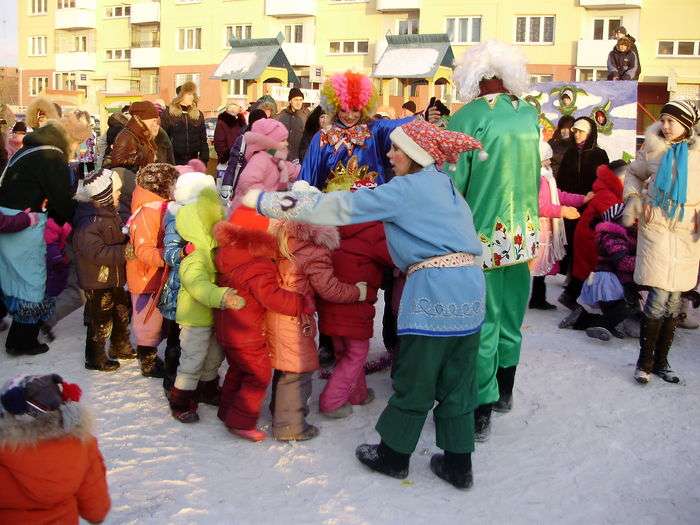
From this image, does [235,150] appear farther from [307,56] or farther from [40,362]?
[307,56]

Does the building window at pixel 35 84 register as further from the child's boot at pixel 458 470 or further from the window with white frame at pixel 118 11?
the child's boot at pixel 458 470

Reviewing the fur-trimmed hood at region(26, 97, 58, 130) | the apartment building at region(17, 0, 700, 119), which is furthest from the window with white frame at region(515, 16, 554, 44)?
the fur-trimmed hood at region(26, 97, 58, 130)

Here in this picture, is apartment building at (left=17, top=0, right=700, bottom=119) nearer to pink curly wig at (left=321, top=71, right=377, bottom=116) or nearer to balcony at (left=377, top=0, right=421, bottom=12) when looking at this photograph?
balcony at (left=377, top=0, right=421, bottom=12)

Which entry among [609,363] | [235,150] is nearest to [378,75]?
[235,150]

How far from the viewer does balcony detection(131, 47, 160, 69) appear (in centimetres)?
4350

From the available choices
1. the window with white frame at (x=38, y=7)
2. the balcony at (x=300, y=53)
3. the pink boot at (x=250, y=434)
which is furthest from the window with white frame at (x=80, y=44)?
the pink boot at (x=250, y=434)

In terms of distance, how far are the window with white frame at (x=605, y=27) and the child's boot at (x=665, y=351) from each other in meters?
29.8

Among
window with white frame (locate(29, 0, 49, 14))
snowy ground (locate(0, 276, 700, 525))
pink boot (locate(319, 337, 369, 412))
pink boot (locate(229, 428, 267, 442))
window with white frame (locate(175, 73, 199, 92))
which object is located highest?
window with white frame (locate(29, 0, 49, 14))

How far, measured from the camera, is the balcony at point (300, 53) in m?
38.6

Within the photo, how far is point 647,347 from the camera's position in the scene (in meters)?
5.43

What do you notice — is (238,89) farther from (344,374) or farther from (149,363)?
(344,374)

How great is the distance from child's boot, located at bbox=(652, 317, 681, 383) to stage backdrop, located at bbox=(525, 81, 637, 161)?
5.49 m

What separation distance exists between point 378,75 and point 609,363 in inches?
699

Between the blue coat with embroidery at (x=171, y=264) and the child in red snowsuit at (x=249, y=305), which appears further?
the blue coat with embroidery at (x=171, y=264)
